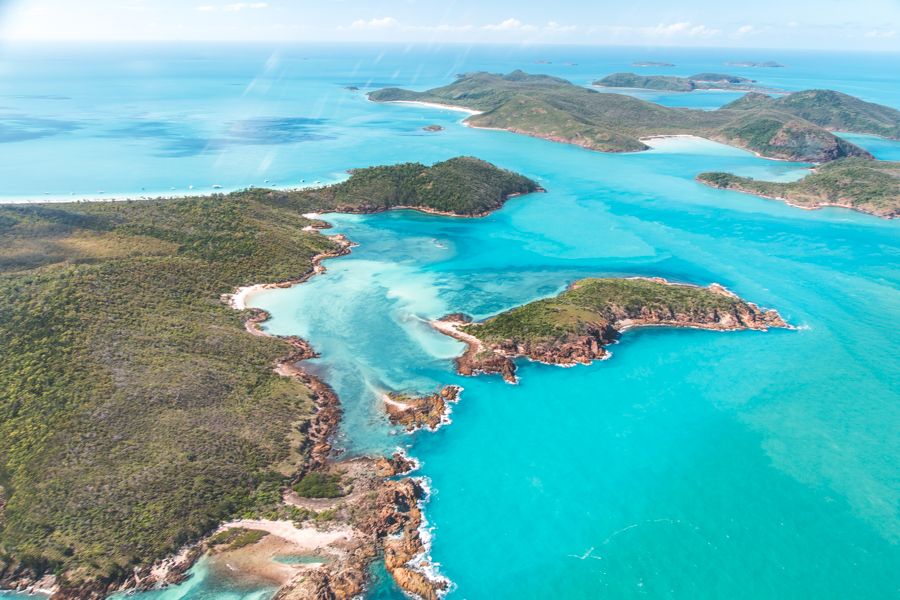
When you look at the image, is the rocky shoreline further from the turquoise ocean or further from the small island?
the small island

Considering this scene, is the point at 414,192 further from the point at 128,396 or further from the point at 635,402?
the point at 128,396

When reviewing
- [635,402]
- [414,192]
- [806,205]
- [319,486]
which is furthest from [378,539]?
[806,205]

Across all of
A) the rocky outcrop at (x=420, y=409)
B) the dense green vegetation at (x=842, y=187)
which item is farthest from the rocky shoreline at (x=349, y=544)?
the dense green vegetation at (x=842, y=187)

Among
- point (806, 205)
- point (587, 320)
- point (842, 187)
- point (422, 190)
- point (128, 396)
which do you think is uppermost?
point (422, 190)

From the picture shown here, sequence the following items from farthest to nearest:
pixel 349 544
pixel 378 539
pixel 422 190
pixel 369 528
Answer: pixel 422 190
pixel 369 528
pixel 378 539
pixel 349 544

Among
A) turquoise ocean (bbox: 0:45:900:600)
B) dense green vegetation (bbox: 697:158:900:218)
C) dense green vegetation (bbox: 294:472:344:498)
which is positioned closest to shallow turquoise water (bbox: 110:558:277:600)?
turquoise ocean (bbox: 0:45:900:600)

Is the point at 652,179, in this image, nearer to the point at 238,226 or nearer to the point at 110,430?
the point at 238,226
